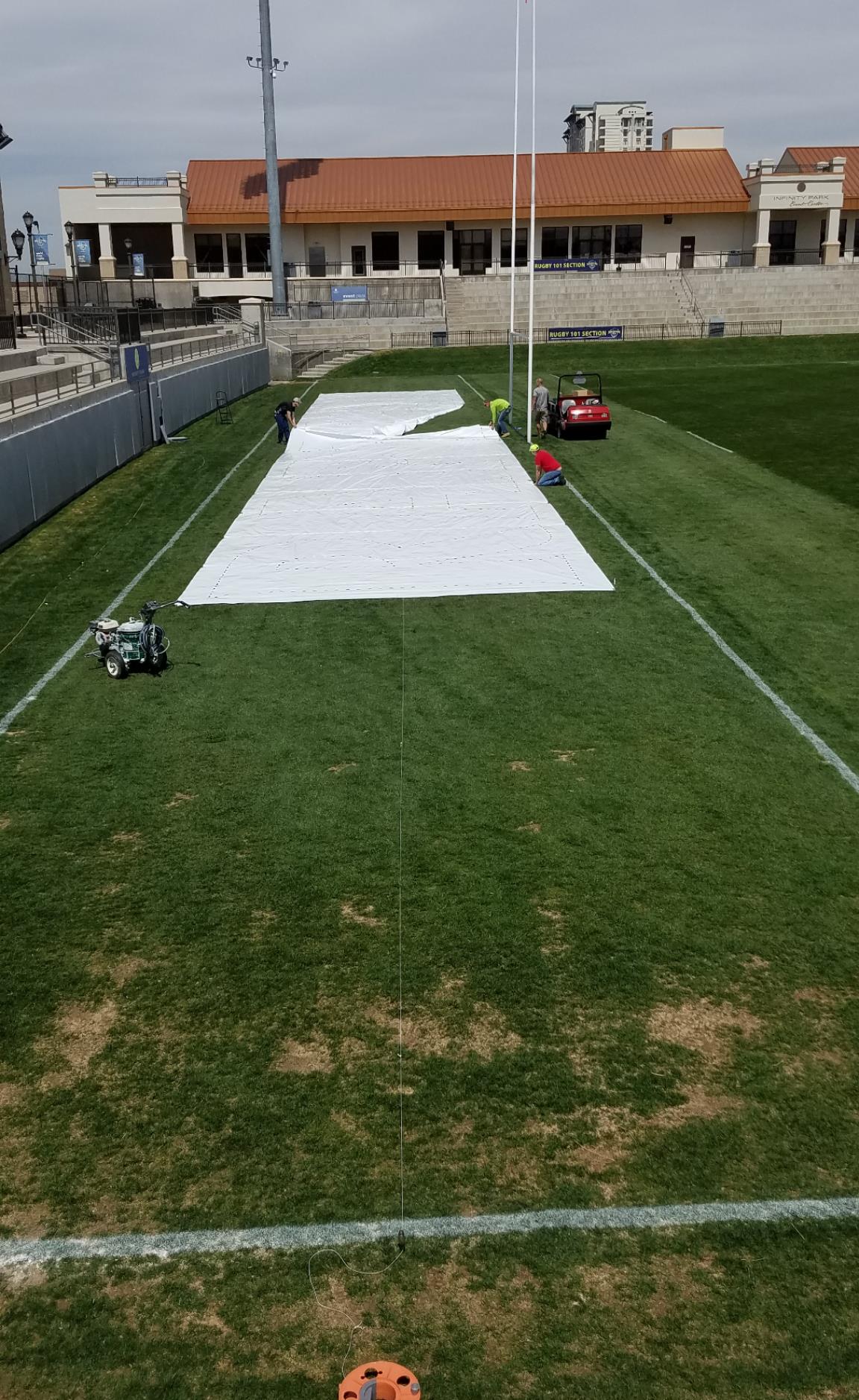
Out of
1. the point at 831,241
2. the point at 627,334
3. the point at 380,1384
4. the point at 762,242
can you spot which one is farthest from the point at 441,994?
the point at 831,241

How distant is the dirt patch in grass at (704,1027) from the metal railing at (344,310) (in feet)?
156

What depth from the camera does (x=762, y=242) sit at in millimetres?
65438

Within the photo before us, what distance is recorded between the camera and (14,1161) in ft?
19.5

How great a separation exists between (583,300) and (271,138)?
1712cm

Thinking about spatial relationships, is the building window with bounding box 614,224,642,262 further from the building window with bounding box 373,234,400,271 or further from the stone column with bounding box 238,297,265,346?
the stone column with bounding box 238,297,265,346

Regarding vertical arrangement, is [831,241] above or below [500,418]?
above

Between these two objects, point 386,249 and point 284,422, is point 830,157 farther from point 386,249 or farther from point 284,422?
point 284,422

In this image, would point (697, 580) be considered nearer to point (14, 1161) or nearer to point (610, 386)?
point (14, 1161)

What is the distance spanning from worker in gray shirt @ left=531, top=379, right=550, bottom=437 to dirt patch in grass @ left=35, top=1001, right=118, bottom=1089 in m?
22.8

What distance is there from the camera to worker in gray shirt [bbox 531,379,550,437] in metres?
27.9

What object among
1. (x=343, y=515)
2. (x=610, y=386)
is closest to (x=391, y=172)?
(x=610, y=386)

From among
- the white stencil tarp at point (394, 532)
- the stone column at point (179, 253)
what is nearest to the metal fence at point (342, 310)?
the stone column at point (179, 253)

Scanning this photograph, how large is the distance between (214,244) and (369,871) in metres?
65.4

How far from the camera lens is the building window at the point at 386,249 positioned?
67.2 m
